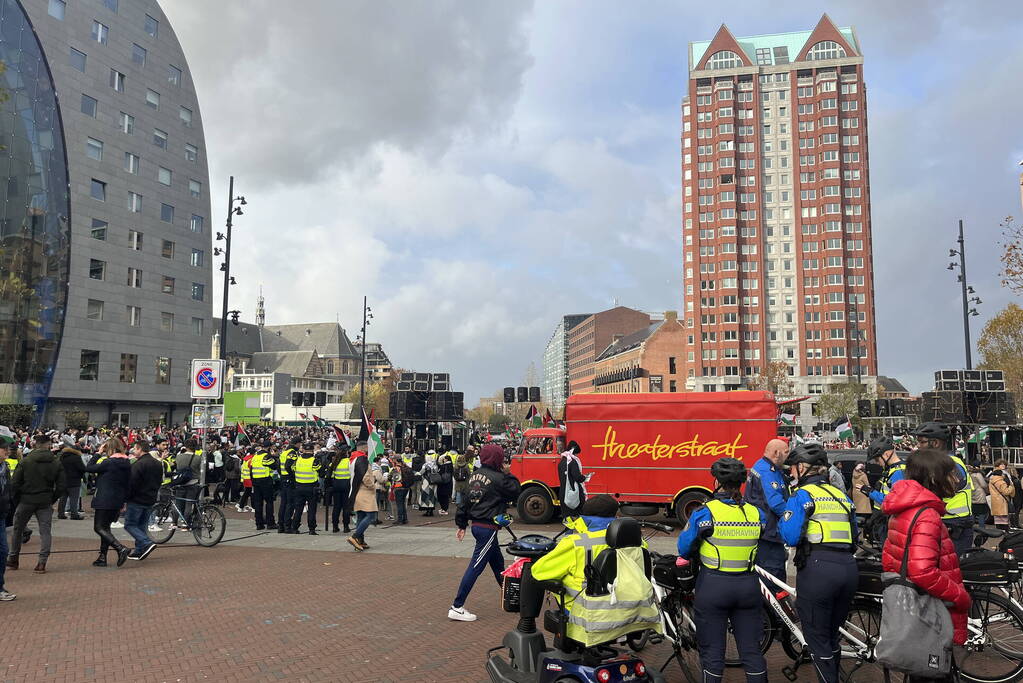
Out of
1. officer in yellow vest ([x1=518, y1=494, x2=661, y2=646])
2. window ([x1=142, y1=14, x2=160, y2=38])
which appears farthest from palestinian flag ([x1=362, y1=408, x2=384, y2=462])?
window ([x1=142, y1=14, x2=160, y2=38])

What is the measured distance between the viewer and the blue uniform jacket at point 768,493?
5.96m

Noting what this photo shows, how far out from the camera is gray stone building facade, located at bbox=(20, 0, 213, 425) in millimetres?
40938

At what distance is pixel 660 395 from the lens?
16344 millimetres

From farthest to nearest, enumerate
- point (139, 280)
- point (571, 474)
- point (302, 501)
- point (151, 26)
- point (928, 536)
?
1. point (151, 26)
2. point (139, 280)
3. point (302, 501)
4. point (571, 474)
5. point (928, 536)

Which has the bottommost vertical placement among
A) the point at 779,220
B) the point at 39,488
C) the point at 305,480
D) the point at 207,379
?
the point at 305,480

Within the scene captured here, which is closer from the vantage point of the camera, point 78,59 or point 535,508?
point 535,508

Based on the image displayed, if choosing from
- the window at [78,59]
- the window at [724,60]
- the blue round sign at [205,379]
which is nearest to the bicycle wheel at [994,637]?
the blue round sign at [205,379]

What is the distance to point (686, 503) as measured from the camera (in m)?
15.7

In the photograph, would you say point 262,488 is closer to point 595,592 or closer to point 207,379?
point 207,379

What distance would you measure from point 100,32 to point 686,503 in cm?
4623

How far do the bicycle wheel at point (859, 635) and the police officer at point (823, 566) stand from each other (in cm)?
55

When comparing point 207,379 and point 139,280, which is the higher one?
point 139,280

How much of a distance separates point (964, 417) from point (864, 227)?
78.7 metres

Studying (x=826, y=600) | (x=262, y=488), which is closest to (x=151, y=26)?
(x=262, y=488)
